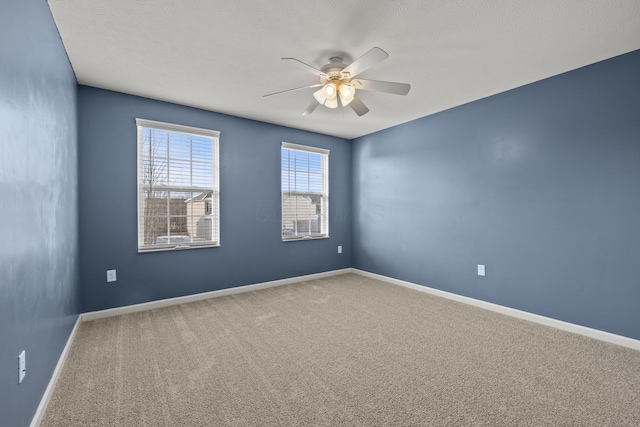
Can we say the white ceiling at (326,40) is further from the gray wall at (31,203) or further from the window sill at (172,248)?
the window sill at (172,248)

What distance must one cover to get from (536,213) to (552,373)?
1619 millimetres

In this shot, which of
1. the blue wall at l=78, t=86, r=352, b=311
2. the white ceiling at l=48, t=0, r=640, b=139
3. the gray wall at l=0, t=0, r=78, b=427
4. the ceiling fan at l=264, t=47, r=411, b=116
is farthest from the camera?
the blue wall at l=78, t=86, r=352, b=311

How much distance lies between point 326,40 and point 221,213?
258 cm

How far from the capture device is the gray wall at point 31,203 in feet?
4.06

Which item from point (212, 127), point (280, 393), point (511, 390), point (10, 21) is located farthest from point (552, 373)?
point (212, 127)

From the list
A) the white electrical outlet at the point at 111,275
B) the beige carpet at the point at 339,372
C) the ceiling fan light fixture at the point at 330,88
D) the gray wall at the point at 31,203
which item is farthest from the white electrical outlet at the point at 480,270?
the white electrical outlet at the point at 111,275

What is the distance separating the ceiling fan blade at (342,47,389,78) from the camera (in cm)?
192

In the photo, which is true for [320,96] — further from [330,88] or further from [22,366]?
[22,366]

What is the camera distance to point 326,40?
7.26ft

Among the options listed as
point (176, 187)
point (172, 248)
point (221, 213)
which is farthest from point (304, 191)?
point (172, 248)

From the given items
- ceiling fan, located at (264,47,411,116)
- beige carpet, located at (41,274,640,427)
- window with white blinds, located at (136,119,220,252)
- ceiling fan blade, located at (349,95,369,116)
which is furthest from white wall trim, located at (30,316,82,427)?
ceiling fan blade, located at (349,95,369,116)

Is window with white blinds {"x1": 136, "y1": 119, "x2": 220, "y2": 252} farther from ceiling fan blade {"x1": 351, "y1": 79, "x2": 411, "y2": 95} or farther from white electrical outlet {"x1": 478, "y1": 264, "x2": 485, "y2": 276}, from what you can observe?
white electrical outlet {"x1": 478, "y1": 264, "x2": 485, "y2": 276}

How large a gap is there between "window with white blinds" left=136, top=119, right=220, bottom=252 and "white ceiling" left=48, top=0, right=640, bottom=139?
0.56m

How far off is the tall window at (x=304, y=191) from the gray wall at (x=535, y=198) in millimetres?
1272
